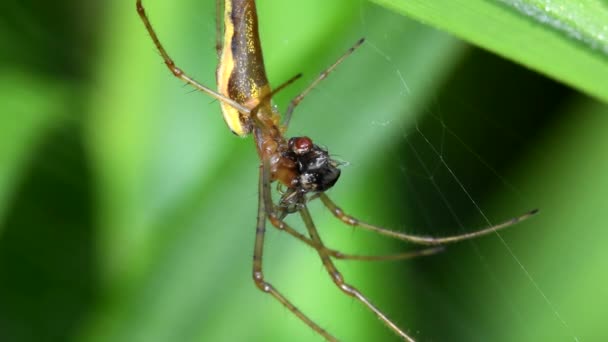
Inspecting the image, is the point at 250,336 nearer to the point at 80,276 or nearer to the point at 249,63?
the point at 80,276

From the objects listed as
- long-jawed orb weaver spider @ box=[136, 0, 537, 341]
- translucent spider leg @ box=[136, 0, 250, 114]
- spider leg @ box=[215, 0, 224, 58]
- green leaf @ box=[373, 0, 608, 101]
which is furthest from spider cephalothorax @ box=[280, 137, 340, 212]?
green leaf @ box=[373, 0, 608, 101]

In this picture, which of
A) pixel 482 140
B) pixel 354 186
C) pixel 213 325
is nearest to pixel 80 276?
pixel 213 325

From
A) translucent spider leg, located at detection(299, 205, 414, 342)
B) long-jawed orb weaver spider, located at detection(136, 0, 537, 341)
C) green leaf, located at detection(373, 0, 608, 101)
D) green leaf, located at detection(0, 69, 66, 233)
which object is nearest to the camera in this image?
green leaf, located at detection(373, 0, 608, 101)

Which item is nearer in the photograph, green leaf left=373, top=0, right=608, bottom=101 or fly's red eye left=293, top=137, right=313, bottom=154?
green leaf left=373, top=0, right=608, bottom=101

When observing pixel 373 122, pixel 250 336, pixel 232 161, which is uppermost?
pixel 373 122

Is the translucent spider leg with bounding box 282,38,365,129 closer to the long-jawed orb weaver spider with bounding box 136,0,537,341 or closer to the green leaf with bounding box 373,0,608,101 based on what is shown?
the long-jawed orb weaver spider with bounding box 136,0,537,341

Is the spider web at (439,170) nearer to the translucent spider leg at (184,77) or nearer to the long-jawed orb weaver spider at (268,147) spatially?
the long-jawed orb weaver spider at (268,147)

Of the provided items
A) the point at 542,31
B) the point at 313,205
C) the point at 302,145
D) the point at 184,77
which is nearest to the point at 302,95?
the point at 302,145

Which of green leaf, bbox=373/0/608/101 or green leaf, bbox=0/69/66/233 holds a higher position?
green leaf, bbox=373/0/608/101
